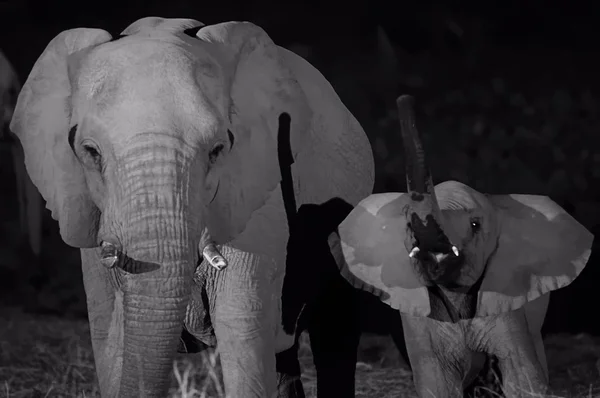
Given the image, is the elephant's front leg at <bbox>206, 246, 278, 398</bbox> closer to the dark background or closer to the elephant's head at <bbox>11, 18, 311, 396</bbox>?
the elephant's head at <bbox>11, 18, 311, 396</bbox>

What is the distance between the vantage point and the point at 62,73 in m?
3.51

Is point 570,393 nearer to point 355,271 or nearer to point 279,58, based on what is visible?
point 355,271

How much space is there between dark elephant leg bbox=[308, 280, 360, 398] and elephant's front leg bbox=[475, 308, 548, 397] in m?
0.60

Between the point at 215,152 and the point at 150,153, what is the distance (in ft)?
0.86

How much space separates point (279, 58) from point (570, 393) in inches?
71.8

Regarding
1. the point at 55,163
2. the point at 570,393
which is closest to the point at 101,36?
the point at 55,163

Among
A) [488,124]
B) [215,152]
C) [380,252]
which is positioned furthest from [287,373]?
[488,124]

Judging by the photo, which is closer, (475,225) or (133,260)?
(133,260)

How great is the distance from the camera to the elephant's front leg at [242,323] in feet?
11.3

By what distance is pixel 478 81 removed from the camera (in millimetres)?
6508

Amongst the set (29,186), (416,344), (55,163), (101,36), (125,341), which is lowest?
(29,186)

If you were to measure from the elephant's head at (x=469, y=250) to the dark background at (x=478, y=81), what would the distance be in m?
1.98

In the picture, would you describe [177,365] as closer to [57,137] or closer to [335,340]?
[335,340]

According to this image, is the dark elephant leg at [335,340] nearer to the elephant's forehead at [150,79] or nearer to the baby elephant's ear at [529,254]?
the baby elephant's ear at [529,254]
